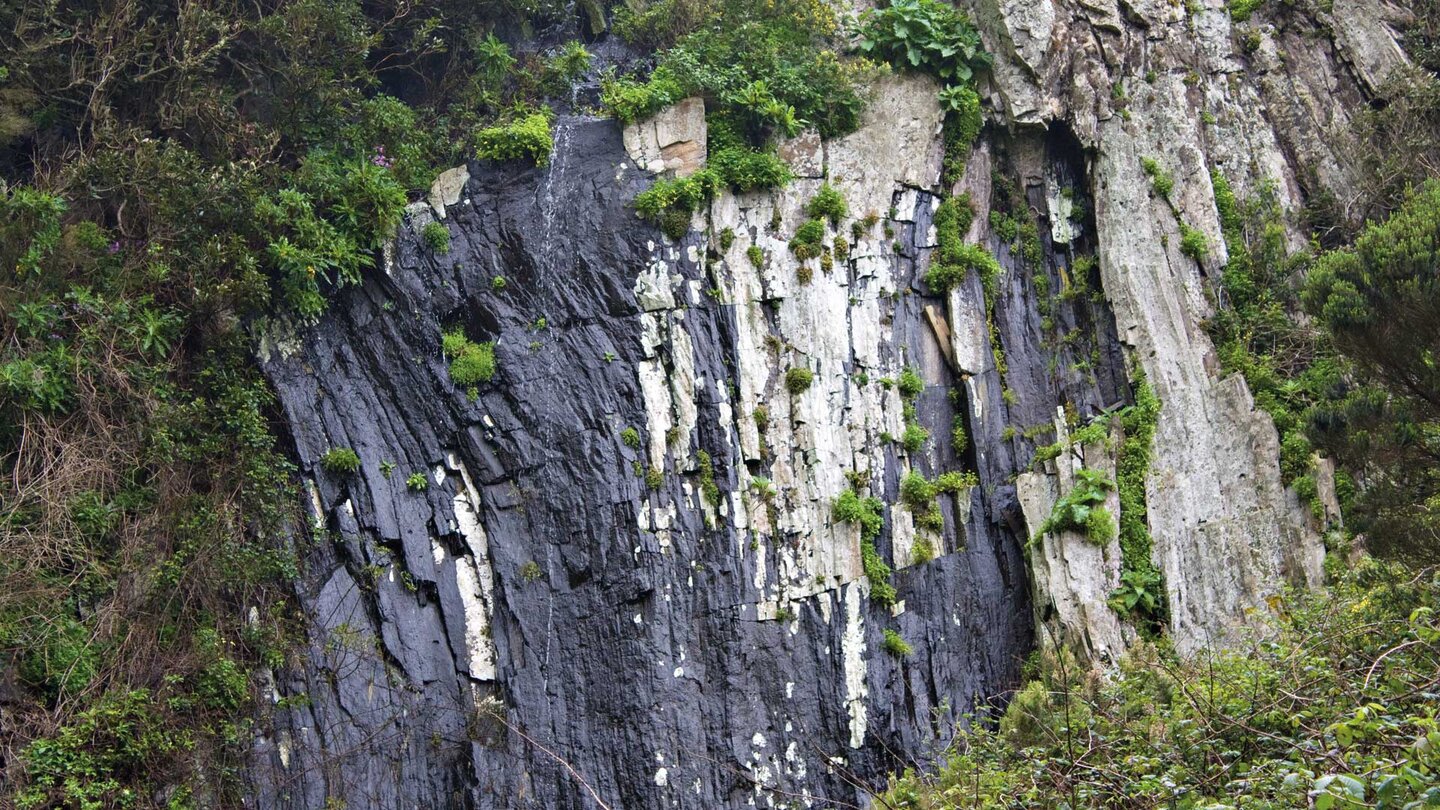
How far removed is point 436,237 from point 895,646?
24.0ft

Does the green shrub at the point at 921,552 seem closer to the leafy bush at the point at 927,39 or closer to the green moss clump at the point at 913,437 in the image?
the green moss clump at the point at 913,437

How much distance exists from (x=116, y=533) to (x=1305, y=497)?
1235cm

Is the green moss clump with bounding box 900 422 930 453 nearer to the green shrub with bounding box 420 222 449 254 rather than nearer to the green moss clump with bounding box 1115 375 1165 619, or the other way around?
the green moss clump with bounding box 1115 375 1165 619

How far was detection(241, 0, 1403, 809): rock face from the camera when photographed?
33.8 ft

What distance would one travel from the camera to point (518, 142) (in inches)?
487

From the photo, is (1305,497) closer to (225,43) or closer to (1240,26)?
(1240,26)

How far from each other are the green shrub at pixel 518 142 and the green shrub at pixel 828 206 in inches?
136

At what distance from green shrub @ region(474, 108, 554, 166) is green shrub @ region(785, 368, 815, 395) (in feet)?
13.7

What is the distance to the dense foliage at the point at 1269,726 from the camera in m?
4.34

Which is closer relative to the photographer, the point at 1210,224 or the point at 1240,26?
the point at 1210,224

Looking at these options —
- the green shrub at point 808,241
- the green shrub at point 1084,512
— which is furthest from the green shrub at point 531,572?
the green shrub at point 1084,512

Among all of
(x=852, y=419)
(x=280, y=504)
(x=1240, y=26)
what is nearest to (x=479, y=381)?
(x=280, y=504)

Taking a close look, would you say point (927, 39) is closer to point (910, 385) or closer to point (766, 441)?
point (910, 385)

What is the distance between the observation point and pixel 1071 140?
13539mm
